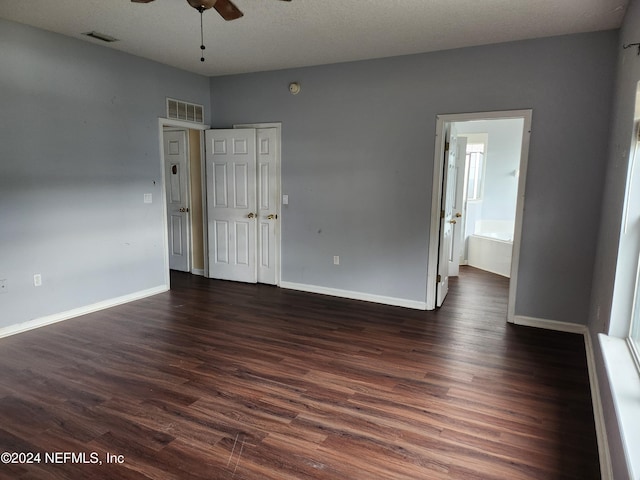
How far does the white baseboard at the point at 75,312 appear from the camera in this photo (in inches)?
145

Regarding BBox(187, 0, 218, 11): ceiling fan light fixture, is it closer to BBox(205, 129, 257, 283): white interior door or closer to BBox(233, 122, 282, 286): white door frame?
BBox(233, 122, 282, 286): white door frame

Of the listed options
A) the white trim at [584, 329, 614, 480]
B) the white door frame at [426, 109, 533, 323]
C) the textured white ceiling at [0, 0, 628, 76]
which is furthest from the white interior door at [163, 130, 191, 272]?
the white trim at [584, 329, 614, 480]

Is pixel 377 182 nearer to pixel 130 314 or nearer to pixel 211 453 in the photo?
pixel 130 314

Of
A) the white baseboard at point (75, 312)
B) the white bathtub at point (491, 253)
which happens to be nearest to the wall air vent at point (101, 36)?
the white baseboard at point (75, 312)

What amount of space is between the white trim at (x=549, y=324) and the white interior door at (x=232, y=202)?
3247mm

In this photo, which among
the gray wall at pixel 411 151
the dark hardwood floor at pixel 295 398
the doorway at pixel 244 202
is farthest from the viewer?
the doorway at pixel 244 202

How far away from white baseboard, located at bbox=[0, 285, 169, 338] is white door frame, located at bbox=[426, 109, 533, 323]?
324 centimetres

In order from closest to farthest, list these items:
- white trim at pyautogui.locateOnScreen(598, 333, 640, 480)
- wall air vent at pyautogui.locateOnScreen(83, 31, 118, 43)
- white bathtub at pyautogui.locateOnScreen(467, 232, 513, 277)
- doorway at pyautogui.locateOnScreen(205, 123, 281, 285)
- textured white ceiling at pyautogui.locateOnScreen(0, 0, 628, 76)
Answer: white trim at pyautogui.locateOnScreen(598, 333, 640, 480), textured white ceiling at pyautogui.locateOnScreen(0, 0, 628, 76), wall air vent at pyautogui.locateOnScreen(83, 31, 118, 43), doorway at pyautogui.locateOnScreen(205, 123, 281, 285), white bathtub at pyautogui.locateOnScreen(467, 232, 513, 277)

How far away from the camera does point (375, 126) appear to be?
457cm

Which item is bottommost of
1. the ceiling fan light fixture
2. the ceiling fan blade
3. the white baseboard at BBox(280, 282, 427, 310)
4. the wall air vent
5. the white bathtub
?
the white baseboard at BBox(280, 282, 427, 310)

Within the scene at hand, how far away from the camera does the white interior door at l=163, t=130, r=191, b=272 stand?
6.00 m

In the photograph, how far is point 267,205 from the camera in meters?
5.39

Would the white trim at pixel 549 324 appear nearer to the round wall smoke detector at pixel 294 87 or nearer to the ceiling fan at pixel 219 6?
the round wall smoke detector at pixel 294 87

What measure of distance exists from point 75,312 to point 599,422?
4.45 meters
